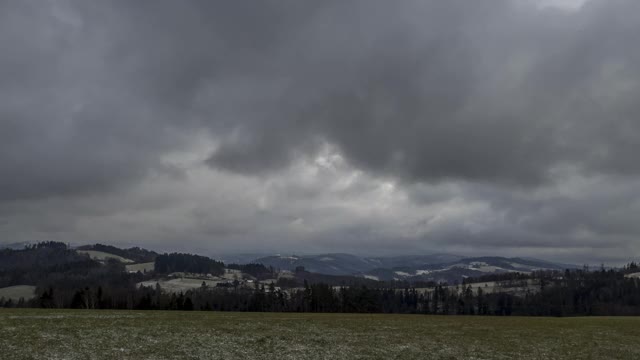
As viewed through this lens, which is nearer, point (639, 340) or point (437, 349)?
point (437, 349)

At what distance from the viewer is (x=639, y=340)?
2000 inches

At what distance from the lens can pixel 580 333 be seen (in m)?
53.6

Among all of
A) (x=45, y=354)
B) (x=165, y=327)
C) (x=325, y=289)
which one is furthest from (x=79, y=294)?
(x=45, y=354)

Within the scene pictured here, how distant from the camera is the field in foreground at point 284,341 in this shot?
110 ft

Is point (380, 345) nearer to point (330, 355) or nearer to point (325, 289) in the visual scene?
point (330, 355)

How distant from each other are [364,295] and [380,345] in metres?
140

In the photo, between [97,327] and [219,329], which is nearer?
[97,327]

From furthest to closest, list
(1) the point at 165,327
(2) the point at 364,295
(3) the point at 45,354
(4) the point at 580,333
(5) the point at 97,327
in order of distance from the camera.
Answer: (2) the point at 364,295 < (4) the point at 580,333 < (1) the point at 165,327 < (5) the point at 97,327 < (3) the point at 45,354

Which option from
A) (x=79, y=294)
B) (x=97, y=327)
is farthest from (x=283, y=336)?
(x=79, y=294)

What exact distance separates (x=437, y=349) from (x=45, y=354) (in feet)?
94.6

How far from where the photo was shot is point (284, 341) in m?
40.1

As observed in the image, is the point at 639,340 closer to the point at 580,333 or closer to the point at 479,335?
the point at 580,333

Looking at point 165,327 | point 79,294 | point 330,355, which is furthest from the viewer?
point 79,294

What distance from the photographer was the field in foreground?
33.5 m
